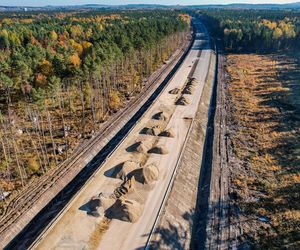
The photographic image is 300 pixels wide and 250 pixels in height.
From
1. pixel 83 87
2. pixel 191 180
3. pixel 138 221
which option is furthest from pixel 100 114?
pixel 138 221

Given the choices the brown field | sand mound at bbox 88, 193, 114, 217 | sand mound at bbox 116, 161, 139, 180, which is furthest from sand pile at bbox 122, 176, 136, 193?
the brown field

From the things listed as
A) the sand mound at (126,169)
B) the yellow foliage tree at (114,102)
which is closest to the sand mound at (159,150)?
the sand mound at (126,169)

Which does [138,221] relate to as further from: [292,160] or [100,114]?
[100,114]

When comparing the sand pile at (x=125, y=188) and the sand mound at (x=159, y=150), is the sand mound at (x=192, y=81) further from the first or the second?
the sand pile at (x=125, y=188)

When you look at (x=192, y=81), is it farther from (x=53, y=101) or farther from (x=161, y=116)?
(x=53, y=101)

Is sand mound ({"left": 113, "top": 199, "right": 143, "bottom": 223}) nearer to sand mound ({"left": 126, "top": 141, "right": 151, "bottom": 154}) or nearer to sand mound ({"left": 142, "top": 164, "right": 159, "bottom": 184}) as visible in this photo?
sand mound ({"left": 142, "top": 164, "right": 159, "bottom": 184})

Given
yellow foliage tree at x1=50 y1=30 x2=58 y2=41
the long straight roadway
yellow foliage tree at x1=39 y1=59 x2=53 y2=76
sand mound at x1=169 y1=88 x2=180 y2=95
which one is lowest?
the long straight roadway

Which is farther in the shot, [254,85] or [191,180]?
[254,85]
